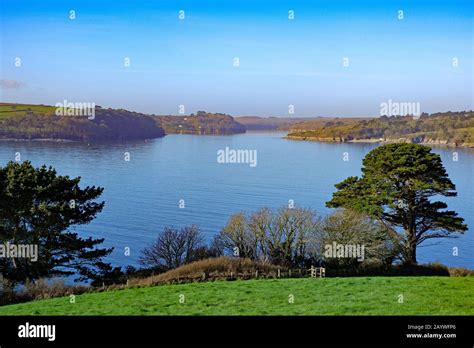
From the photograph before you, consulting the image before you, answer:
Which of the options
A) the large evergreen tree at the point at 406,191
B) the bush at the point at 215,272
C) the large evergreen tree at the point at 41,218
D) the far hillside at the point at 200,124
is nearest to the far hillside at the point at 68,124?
the far hillside at the point at 200,124

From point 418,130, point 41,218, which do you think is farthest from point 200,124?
point 41,218

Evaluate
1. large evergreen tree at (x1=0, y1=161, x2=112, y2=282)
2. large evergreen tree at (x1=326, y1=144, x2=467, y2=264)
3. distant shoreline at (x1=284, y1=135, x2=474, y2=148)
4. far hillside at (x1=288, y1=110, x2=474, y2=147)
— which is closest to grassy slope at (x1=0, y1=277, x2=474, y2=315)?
large evergreen tree at (x1=0, y1=161, x2=112, y2=282)

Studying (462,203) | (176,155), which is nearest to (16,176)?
(462,203)

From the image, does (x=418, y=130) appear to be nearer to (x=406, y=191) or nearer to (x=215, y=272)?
(x=406, y=191)
